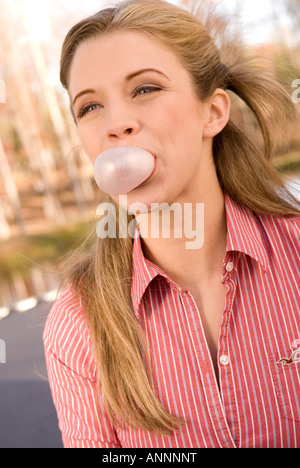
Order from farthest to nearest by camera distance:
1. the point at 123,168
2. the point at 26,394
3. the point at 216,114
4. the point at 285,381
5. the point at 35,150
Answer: the point at 35,150 < the point at 26,394 < the point at 216,114 < the point at 285,381 < the point at 123,168

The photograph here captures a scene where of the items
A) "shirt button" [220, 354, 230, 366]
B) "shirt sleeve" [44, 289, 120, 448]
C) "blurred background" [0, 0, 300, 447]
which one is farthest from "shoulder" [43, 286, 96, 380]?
"blurred background" [0, 0, 300, 447]

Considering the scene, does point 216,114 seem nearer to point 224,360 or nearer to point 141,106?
point 141,106

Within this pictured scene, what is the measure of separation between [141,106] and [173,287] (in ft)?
1.17

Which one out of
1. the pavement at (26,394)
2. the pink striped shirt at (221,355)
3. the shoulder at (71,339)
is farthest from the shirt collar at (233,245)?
the pavement at (26,394)

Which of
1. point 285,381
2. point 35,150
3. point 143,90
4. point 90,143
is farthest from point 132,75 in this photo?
point 35,150

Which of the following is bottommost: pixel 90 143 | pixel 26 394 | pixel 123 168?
pixel 26 394

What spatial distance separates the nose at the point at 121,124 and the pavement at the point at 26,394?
0.63m

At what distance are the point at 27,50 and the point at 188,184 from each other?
884 cm

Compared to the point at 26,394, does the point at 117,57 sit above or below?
above

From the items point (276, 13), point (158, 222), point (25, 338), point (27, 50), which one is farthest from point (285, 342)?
point (27, 50)

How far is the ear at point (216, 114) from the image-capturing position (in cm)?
119

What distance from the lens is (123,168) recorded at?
39.2 inches

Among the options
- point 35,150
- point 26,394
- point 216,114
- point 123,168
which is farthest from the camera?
point 35,150

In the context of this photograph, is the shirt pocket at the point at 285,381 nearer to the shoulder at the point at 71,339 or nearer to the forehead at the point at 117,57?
the shoulder at the point at 71,339
